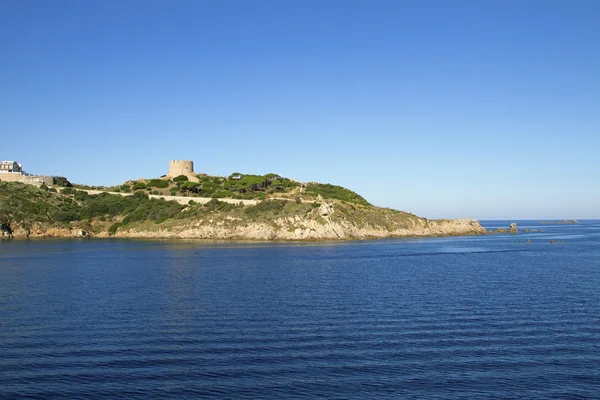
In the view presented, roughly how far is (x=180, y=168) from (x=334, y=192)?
44.6 metres

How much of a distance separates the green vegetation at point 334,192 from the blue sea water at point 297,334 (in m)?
71.6

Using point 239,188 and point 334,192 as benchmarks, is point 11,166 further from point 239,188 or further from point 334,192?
point 334,192

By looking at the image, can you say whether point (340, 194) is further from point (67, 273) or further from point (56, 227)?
point (67, 273)

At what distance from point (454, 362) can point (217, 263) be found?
3768 cm

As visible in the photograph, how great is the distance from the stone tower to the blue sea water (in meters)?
97.0

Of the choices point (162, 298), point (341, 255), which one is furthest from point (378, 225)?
point (162, 298)

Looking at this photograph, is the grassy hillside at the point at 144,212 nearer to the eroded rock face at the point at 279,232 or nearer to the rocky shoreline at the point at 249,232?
the rocky shoreline at the point at 249,232

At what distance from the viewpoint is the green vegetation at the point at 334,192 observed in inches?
4776

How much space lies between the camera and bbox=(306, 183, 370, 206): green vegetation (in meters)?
121

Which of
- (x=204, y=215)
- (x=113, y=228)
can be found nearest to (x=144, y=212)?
(x=113, y=228)

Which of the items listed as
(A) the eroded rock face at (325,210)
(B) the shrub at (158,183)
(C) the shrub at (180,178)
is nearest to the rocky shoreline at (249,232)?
(A) the eroded rock face at (325,210)

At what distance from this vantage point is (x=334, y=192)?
5010 inches

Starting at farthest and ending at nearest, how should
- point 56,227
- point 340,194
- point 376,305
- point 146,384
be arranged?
point 340,194
point 56,227
point 376,305
point 146,384

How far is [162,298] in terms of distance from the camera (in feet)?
116
